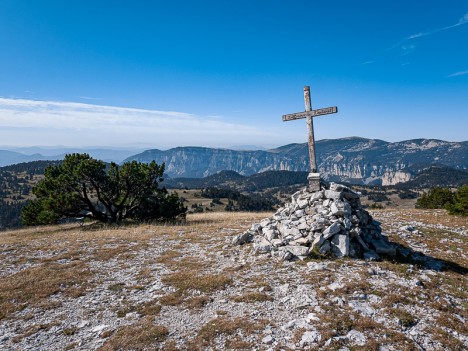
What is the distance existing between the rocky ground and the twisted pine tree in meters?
12.6

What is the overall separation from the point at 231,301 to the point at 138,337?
122 inches

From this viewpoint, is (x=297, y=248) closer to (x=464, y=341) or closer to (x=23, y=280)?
(x=464, y=341)

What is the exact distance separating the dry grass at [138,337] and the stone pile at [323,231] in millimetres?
6698

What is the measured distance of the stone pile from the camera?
42.8ft

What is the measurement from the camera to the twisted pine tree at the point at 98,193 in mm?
27422

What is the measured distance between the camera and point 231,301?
9469 millimetres

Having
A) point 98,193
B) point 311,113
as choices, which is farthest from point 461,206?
point 98,193

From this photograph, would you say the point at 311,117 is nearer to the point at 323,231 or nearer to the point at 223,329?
the point at 323,231

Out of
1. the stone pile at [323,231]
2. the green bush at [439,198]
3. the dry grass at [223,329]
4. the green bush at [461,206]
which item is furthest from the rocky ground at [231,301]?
the green bush at [439,198]

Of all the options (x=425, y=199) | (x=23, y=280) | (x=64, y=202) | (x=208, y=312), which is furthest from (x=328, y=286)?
(x=425, y=199)

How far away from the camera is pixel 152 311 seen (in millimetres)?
9078

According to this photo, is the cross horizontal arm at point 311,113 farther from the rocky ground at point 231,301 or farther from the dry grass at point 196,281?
the dry grass at point 196,281

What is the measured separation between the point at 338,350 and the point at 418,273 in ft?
22.9

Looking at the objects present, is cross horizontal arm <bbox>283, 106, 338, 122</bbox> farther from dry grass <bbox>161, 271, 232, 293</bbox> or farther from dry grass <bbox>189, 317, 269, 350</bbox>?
dry grass <bbox>189, 317, 269, 350</bbox>
